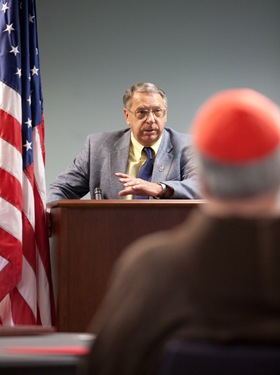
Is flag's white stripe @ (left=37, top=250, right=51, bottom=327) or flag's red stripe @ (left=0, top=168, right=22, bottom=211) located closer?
flag's red stripe @ (left=0, top=168, right=22, bottom=211)

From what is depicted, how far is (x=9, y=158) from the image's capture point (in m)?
4.36

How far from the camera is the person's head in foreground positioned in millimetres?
1349

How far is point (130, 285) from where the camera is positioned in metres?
1.38

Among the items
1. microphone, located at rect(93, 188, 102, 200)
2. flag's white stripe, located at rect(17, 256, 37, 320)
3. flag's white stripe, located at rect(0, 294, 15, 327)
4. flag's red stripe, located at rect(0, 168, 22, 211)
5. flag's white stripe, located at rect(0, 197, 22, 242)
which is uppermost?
flag's red stripe, located at rect(0, 168, 22, 211)

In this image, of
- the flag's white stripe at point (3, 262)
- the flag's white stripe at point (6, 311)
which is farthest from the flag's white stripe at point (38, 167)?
the flag's white stripe at point (6, 311)

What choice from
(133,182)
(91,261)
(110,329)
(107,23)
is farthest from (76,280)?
(107,23)

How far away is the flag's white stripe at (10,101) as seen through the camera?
439 cm

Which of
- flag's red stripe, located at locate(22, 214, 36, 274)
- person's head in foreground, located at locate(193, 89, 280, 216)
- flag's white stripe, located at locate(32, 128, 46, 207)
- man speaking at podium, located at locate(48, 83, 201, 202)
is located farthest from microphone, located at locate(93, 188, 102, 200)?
person's head in foreground, located at locate(193, 89, 280, 216)

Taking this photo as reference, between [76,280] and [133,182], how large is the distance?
2.09 feet

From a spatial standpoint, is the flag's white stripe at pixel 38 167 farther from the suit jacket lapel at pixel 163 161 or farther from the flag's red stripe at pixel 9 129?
the suit jacket lapel at pixel 163 161

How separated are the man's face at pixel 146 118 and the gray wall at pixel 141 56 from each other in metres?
1.81

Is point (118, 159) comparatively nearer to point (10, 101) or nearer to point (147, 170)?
Answer: point (147, 170)

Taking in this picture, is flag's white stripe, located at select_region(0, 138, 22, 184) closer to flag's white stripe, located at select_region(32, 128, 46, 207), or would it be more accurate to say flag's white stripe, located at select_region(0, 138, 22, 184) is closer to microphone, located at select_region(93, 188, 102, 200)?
flag's white stripe, located at select_region(32, 128, 46, 207)

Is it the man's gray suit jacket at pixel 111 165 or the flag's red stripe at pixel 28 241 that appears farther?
the man's gray suit jacket at pixel 111 165
